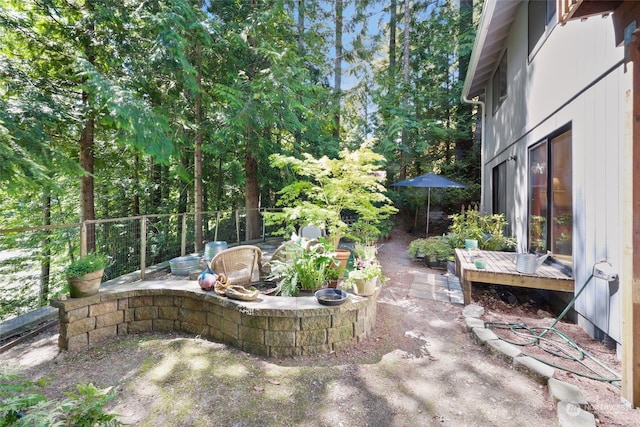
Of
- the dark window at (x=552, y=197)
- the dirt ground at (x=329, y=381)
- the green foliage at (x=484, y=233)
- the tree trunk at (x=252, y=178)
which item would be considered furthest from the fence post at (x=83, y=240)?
the green foliage at (x=484, y=233)

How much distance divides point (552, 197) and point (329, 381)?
12.6ft

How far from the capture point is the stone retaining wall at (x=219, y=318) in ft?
9.84

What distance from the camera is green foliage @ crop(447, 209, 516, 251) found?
573 centimetres

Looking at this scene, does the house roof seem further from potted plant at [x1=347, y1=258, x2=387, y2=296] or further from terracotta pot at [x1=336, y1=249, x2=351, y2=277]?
potted plant at [x1=347, y1=258, x2=387, y2=296]

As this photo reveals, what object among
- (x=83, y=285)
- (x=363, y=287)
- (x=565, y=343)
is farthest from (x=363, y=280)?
(x=83, y=285)

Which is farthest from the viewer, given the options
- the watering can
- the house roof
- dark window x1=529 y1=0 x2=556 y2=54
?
the house roof

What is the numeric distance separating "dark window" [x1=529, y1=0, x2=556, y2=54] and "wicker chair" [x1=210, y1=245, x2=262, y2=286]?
5213 millimetres

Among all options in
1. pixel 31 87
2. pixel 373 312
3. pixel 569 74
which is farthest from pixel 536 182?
pixel 31 87

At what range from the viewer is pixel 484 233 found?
252 inches

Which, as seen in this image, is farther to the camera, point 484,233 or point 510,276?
point 484,233

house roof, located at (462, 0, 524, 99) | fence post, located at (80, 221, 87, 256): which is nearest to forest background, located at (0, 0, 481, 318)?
fence post, located at (80, 221, 87, 256)

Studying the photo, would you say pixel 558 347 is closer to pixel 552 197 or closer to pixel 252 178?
pixel 552 197

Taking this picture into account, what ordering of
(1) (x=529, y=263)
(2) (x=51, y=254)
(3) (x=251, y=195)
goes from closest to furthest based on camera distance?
(1) (x=529, y=263), (2) (x=51, y=254), (3) (x=251, y=195)

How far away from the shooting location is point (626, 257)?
217 centimetres
